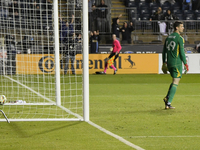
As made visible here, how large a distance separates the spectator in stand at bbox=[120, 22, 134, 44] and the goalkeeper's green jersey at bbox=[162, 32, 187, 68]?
14378 mm

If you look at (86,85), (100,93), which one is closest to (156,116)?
(86,85)

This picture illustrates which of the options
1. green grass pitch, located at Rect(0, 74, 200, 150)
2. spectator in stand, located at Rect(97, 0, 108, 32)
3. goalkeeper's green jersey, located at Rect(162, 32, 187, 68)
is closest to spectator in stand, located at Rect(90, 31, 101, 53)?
spectator in stand, located at Rect(97, 0, 108, 32)

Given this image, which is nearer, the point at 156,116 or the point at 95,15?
the point at 156,116

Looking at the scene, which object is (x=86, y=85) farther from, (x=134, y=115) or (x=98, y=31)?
(x=98, y=31)

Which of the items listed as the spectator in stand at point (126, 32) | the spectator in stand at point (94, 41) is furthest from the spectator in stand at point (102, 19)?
the spectator in stand at point (94, 41)

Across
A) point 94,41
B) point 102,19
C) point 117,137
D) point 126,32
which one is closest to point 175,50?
point 117,137

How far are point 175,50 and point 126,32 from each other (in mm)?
14720

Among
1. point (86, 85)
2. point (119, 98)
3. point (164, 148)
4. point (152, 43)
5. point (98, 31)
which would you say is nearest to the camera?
point (164, 148)

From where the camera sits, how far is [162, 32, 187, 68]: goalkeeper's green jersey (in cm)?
854

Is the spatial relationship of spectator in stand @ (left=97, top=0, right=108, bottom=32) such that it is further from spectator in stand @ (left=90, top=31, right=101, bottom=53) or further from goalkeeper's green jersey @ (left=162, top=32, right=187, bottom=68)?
goalkeeper's green jersey @ (left=162, top=32, right=187, bottom=68)

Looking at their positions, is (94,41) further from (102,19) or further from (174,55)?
(174,55)

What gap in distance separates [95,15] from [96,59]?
4392 mm

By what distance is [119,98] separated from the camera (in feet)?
35.6

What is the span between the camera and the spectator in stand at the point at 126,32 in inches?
907
